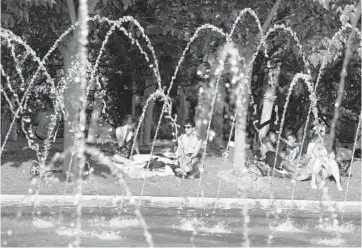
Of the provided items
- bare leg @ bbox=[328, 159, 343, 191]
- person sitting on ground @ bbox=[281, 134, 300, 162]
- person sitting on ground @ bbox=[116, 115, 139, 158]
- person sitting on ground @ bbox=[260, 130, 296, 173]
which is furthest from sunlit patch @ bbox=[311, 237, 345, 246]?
person sitting on ground @ bbox=[116, 115, 139, 158]

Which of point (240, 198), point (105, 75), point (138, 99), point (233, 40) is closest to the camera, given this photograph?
point (240, 198)

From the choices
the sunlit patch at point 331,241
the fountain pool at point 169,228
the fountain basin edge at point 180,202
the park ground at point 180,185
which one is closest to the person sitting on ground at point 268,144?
the park ground at point 180,185

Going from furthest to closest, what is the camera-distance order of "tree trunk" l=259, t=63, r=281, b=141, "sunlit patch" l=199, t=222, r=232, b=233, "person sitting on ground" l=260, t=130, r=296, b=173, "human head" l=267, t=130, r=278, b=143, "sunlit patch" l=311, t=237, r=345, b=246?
"tree trunk" l=259, t=63, r=281, b=141, "human head" l=267, t=130, r=278, b=143, "person sitting on ground" l=260, t=130, r=296, b=173, "sunlit patch" l=199, t=222, r=232, b=233, "sunlit patch" l=311, t=237, r=345, b=246

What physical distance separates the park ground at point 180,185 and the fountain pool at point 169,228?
147cm

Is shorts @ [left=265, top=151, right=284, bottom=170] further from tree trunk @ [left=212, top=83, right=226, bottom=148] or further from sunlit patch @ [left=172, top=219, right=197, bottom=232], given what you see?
tree trunk @ [left=212, top=83, right=226, bottom=148]

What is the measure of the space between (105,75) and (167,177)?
775 cm

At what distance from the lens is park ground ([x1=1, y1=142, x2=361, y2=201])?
548 inches

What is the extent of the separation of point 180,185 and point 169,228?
14.0 ft

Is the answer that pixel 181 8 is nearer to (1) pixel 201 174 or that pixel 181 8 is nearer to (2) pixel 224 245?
(1) pixel 201 174

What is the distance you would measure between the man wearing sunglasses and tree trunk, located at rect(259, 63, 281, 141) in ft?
17.4

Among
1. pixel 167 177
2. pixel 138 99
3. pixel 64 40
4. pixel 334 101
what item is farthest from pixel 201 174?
pixel 138 99

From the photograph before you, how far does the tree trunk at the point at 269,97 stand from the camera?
21.9 metres

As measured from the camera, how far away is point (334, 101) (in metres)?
23.8

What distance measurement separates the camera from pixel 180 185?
1480 centimetres
